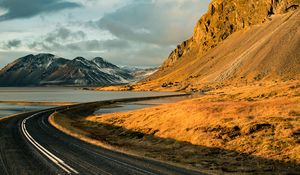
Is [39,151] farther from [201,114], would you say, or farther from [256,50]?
[256,50]

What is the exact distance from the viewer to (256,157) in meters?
22.0

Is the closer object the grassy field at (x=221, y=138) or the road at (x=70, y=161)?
the road at (x=70, y=161)

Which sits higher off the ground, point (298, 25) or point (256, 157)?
point (298, 25)

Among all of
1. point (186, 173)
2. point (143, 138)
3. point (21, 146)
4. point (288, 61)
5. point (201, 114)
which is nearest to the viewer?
point (186, 173)

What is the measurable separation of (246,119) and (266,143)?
729cm

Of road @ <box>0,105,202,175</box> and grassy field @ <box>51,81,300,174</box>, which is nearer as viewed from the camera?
road @ <box>0,105,202,175</box>

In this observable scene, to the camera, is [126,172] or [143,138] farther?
[143,138]

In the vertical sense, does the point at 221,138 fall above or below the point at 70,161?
below

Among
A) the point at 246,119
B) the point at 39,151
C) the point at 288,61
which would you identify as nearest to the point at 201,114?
the point at 246,119

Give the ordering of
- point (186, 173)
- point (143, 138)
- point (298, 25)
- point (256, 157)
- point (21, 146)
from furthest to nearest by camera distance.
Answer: point (298, 25) → point (143, 138) → point (21, 146) → point (256, 157) → point (186, 173)

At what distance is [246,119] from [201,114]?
6.26 m

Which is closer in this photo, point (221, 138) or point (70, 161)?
point (70, 161)

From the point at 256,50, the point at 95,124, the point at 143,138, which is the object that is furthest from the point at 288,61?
the point at 143,138

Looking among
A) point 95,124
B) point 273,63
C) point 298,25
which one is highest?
point 298,25
